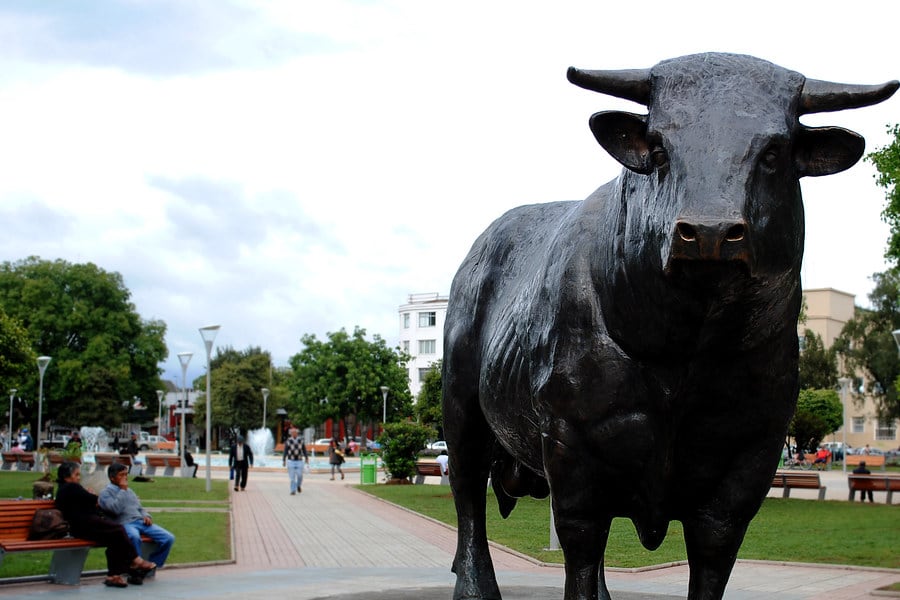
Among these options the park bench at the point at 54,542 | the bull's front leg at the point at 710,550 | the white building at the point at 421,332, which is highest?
the white building at the point at 421,332

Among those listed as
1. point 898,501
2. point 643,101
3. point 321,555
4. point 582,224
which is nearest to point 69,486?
point 321,555

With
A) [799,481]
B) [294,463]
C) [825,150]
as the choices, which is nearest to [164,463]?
[294,463]

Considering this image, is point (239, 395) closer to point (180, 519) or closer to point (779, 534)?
point (180, 519)

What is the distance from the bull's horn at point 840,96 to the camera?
9.35 feet

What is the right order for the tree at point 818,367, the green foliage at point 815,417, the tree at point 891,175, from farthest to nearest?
1. the tree at point 818,367
2. the green foliage at point 815,417
3. the tree at point 891,175

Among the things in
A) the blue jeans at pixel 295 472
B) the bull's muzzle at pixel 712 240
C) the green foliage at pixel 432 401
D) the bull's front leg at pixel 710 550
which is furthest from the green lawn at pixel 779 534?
the green foliage at pixel 432 401

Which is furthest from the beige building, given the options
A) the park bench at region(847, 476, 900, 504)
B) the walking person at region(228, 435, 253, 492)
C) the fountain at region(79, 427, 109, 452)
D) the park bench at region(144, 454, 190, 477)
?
the walking person at region(228, 435, 253, 492)

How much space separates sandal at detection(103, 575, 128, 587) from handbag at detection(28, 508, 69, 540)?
2.39 ft

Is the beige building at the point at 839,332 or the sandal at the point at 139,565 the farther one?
the beige building at the point at 839,332

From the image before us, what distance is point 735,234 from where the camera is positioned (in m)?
2.50

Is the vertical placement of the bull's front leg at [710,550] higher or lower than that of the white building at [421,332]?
lower

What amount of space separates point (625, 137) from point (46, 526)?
9.40 meters

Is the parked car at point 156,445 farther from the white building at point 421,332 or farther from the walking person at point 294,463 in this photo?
the walking person at point 294,463

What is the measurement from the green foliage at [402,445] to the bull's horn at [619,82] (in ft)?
87.4
